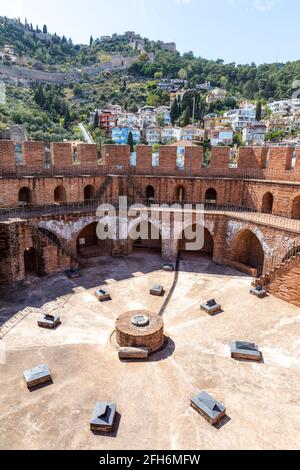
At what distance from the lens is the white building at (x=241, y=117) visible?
100 metres

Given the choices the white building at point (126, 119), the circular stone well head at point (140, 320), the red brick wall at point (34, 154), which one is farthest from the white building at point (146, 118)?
the circular stone well head at point (140, 320)

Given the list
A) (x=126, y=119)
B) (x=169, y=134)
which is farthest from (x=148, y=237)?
(x=126, y=119)

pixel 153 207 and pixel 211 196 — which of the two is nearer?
pixel 153 207

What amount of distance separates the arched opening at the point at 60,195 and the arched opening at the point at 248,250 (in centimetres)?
1068

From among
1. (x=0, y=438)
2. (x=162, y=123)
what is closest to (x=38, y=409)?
(x=0, y=438)

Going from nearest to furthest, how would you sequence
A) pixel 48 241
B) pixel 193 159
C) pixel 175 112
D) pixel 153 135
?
1. pixel 48 241
2. pixel 193 159
3. pixel 153 135
4. pixel 175 112

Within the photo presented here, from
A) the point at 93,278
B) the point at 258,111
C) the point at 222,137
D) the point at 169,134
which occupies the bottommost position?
the point at 93,278

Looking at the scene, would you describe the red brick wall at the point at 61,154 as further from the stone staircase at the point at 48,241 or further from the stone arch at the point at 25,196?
the stone staircase at the point at 48,241

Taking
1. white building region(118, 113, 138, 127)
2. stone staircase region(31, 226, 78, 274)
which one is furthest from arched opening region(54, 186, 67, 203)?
white building region(118, 113, 138, 127)

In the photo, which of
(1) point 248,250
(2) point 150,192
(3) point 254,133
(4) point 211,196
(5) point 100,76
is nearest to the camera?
(1) point 248,250

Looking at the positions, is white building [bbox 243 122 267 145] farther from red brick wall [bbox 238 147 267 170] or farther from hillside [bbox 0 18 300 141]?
red brick wall [bbox 238 147 267 170]

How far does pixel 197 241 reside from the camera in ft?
70.7

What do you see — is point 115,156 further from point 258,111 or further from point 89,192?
point 258,111

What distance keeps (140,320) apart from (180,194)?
1246cm
